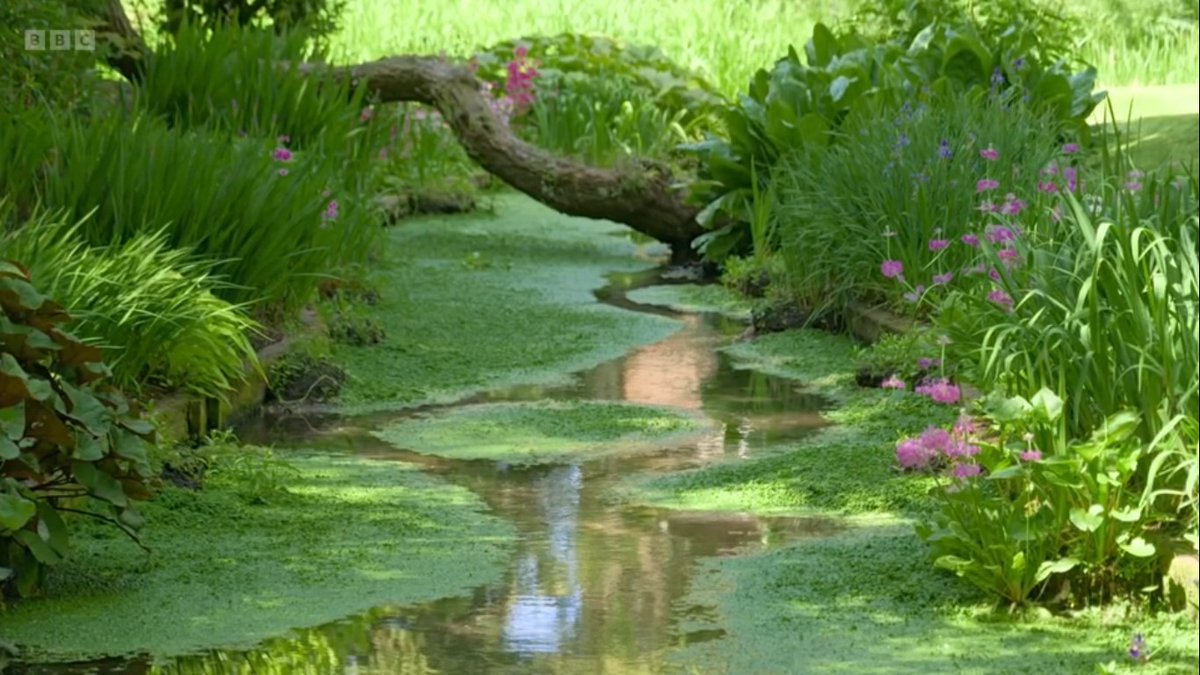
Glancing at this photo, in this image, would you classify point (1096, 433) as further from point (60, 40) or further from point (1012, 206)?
point (60, 40)

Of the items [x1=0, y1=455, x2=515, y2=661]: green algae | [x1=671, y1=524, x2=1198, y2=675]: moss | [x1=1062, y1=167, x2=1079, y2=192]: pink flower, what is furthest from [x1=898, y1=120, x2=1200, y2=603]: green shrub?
[x1=1062, y1=167, x2=1079, y2=192]: pink flower

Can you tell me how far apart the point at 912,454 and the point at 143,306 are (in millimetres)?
2487

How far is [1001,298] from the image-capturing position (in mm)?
5734

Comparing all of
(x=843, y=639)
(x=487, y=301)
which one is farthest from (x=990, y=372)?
(x=487, y=301)

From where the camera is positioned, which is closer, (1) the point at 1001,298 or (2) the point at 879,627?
(2) the point at 879,627

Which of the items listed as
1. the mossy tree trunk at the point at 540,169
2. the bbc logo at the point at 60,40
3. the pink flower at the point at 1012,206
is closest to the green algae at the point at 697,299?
the mossy tree trunk at the point at 540,169

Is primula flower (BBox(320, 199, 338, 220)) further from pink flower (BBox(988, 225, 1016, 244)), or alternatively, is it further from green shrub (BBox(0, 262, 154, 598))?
green shrub (BBox(0, 262, 154, 598))

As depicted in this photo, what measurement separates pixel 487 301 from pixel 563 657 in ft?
19.5

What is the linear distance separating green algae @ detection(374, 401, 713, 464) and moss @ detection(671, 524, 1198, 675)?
1.66 m

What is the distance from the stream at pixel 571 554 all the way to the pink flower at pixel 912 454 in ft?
1.37

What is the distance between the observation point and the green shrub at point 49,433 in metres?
4.83

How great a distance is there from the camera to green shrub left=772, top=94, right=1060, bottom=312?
823 cm

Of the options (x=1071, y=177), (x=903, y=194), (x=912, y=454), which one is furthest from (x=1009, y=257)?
(x=903, y=194)

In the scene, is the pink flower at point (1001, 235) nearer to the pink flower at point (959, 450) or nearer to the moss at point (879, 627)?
the pink flower at point (959, 450)
